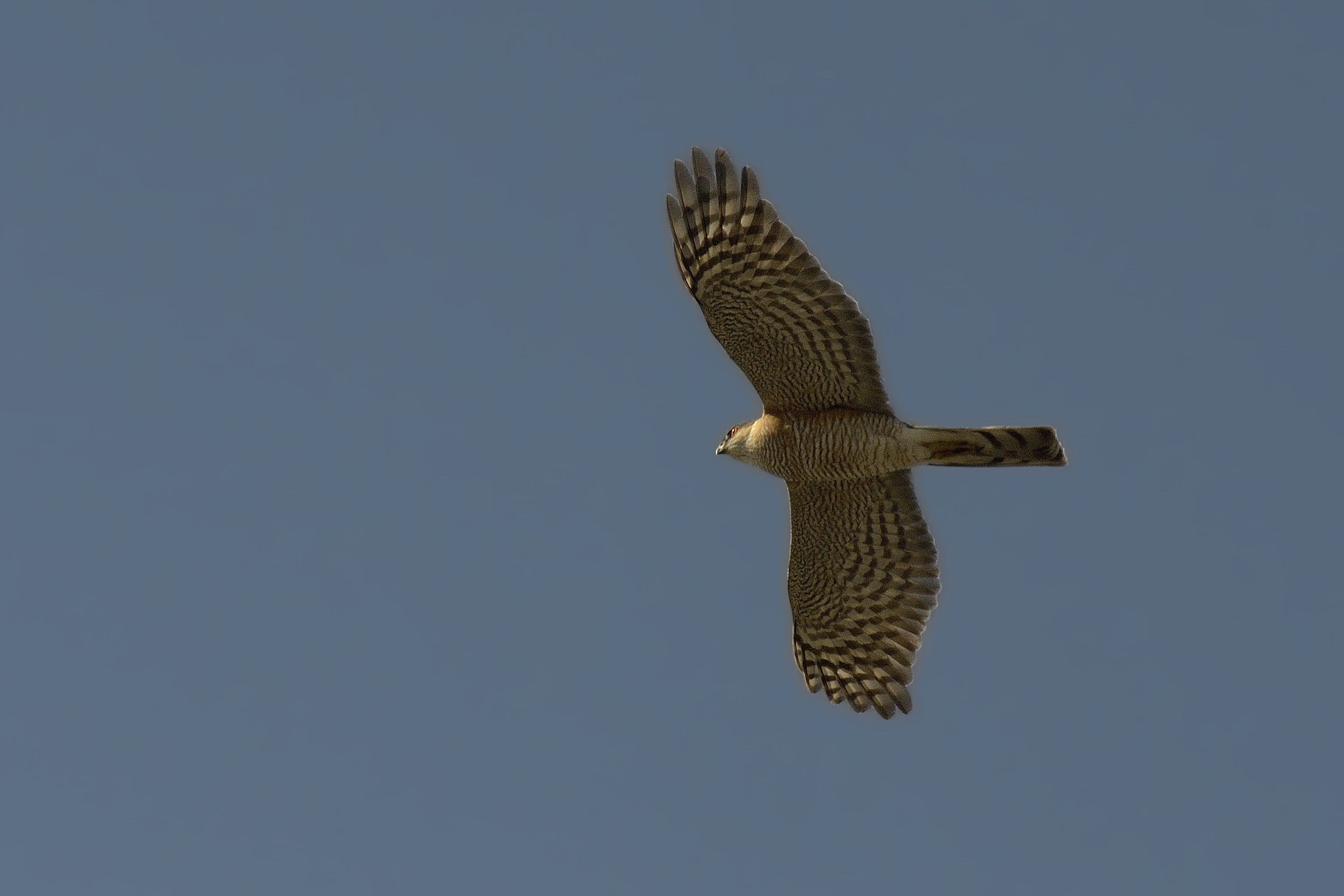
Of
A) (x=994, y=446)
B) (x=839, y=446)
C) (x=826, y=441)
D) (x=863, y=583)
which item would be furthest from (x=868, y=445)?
(x=863, y=583)

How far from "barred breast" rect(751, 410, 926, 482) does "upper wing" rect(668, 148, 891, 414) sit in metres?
0.20

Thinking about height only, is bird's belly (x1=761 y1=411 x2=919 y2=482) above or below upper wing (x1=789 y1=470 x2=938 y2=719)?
above

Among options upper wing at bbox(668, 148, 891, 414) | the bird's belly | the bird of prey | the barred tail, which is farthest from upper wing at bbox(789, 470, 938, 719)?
upper wing at bbox(668, 148, 891, 414)

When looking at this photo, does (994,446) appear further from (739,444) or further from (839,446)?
(739,444)

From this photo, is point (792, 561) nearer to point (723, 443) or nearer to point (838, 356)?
point (723, 443)

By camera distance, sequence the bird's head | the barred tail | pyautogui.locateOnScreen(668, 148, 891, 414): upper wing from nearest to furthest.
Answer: pyautogui.locateOnScreen(668, 148, 891, 414): upper wing, the barred tail, the bird's head

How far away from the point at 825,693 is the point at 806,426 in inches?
119

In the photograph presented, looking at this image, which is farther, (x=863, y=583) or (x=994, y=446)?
(x=863, y=583)

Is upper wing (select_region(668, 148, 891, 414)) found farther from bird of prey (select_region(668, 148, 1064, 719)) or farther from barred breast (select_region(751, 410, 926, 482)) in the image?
barred breast (select_region(751, 410, 926, 482))

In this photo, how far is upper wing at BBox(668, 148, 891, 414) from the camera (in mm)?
13961

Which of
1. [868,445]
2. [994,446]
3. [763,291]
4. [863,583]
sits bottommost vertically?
[863,583]

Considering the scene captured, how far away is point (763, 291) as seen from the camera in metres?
14.1

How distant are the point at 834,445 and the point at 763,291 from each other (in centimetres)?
161

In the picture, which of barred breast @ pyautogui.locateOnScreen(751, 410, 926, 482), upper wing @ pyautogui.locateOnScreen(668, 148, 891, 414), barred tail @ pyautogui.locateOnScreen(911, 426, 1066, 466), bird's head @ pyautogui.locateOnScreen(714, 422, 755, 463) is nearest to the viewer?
upper wing @ pyautogui.locateOnScreen(668, 148, 891, 414)
